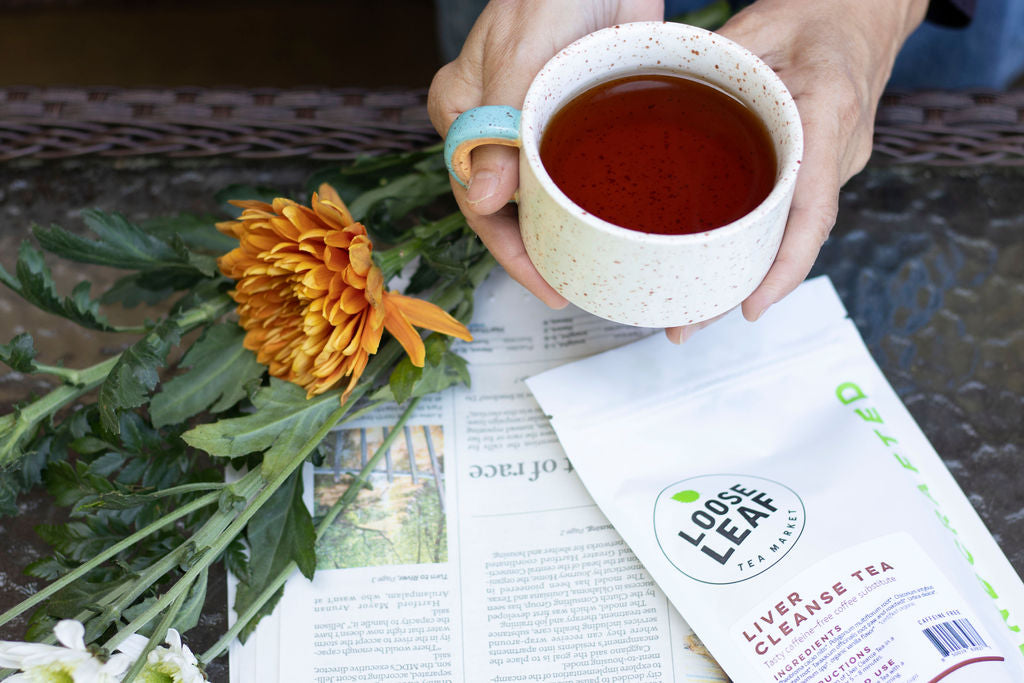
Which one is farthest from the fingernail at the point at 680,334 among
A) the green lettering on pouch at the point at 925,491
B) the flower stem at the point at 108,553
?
the flower stem at the point at 108,553

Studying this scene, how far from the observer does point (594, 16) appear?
1.98 ft

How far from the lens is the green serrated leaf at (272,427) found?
1.84 feet

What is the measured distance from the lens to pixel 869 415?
65cm

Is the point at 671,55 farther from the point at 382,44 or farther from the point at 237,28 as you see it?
the point at 237,28

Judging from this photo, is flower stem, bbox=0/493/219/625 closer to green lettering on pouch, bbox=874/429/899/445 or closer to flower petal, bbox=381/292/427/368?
flower petal, bbox=381/292/427/368

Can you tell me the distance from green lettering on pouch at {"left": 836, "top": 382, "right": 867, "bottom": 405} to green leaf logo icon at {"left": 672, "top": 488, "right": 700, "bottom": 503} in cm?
15

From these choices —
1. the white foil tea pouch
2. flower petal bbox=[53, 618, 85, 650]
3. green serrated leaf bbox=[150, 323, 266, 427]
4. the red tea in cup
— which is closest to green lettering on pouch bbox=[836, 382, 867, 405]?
the white foil tea pouch

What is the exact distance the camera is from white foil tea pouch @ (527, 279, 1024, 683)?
0.56m

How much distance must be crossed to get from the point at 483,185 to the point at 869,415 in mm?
366

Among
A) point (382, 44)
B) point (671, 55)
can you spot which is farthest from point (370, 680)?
point (382, 44)

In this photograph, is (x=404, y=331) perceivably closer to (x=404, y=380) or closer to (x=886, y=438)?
(x=404, y=380)

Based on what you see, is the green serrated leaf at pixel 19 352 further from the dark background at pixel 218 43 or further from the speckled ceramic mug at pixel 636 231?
the dark background at pixel 218 43

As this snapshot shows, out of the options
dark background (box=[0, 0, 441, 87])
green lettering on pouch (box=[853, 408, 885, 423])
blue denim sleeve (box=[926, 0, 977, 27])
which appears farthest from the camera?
dark background (box=[0, 0, 441, 87])

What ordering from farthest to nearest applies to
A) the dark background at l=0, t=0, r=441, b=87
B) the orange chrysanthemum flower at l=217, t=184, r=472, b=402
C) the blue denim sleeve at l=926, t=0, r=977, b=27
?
the dark background at l=0, t=0, r=441, b=87 → the blue denim sleeve at l=926, t=0, r=977, b=27 → the orange chrysanthemum flower at l=217, t=184, r=472, b=402
